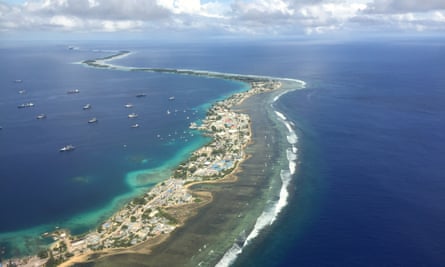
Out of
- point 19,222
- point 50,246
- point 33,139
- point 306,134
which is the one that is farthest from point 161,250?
point 33,139

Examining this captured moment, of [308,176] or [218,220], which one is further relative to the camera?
[308,176]

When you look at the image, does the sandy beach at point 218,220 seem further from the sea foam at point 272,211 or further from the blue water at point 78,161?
the blue water at point 78,161

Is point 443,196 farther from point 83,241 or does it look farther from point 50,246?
point 50,246

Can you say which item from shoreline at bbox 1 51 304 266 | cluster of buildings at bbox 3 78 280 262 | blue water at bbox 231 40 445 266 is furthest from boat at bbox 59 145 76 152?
blue water at bbox 231 40 445 266

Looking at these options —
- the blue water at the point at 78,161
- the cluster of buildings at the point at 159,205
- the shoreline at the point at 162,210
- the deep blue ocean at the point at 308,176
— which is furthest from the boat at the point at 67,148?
the shoreline at the point at 162,210

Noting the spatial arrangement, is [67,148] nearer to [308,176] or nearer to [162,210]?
[162,210]

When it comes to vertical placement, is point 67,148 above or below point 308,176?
above

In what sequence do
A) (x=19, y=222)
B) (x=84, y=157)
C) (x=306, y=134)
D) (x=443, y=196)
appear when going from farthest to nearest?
1. (x=306, y=134)
2. (x=84, y=157)
3. (x=443, y=196)
4. (x=19, y=222)

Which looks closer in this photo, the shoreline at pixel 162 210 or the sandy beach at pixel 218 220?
the sandy beach at pixel 218 220

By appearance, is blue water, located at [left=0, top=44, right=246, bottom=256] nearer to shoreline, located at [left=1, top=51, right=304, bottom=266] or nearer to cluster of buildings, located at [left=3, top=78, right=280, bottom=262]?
cluster of buildings, located at [left=3, top=78, right=280, bottom=262]

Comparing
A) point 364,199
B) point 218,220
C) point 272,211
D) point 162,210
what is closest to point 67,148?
point 162,210

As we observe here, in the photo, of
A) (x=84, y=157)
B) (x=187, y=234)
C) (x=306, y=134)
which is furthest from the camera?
(x=306, y=134)
